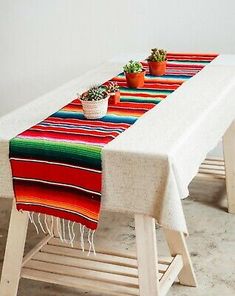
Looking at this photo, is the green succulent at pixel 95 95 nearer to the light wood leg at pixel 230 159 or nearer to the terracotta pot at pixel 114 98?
the terracotta pot at pixel 114 98

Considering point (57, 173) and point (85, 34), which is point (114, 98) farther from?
point (85, 34)

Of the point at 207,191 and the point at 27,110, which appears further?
the point at 207,191

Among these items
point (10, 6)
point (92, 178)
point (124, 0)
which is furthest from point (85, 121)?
point (10, 6)

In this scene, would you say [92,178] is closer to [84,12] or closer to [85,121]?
[85,121]

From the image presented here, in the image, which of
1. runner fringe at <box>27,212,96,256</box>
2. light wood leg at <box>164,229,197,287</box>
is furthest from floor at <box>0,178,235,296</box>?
runner fringe at <box>27,212,96,256</box>

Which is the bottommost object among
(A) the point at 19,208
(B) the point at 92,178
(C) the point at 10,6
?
(A) the point at 19,208

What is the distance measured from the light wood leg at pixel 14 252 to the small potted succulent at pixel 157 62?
106 centimetres

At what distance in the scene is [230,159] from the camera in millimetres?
3121

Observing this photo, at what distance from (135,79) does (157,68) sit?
238 millimetres

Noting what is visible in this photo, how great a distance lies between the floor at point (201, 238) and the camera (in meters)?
2.65

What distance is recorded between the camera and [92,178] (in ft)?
6.66

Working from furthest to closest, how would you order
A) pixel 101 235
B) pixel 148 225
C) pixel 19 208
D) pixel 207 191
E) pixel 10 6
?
1. pixel 10 6
2. pixel 207 191
3. pixel 101 235
4. pixel 19 208
5. pixel 148 225

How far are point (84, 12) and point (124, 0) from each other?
33cm

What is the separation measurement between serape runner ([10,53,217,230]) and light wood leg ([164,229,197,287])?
1.74ft
